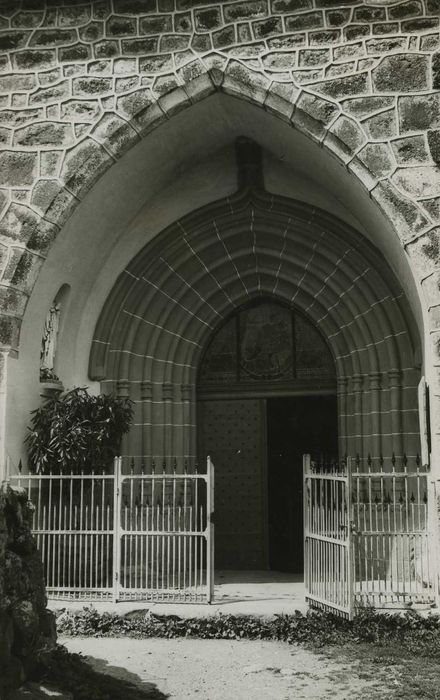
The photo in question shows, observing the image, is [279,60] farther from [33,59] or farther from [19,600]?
[19,600]

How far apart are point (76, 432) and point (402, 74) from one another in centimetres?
506

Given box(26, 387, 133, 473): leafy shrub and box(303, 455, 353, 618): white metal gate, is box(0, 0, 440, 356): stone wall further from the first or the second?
box(303, 455, 353, 618): white metal gate

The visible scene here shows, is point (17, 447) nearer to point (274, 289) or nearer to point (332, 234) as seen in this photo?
point (274, 289)

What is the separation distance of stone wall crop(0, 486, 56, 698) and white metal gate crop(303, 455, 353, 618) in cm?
288

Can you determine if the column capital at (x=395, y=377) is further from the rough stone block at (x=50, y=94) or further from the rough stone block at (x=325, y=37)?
the rough stone block at (x=50, y=94)

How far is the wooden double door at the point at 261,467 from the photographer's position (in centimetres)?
1012

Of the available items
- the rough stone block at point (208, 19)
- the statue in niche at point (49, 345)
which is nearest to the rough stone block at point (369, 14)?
the rough stone block at point (208, 19)

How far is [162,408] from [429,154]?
4484 mm

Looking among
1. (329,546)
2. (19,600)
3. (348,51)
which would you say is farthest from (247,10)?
(19,600)

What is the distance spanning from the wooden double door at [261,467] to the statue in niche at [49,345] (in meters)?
2.15

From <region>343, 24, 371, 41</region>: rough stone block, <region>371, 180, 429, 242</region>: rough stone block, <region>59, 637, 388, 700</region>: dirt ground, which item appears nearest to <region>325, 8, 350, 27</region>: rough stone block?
<region>343, 24, 371, 41</region>: rough stone block

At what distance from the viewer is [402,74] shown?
26.2 feet

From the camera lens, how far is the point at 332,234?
32.0ft

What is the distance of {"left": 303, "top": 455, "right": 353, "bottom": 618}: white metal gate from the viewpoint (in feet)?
23.4
